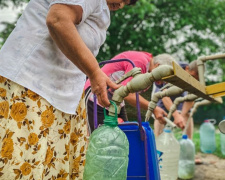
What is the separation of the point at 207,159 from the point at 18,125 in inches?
167

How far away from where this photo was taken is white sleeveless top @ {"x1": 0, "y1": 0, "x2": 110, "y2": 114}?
51.5 inches

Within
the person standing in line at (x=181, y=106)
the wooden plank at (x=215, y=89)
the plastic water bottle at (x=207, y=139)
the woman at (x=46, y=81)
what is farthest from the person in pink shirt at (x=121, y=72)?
the plastic water bottle at (x=207, y=139)

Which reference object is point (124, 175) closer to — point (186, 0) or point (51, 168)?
point (51, 168)

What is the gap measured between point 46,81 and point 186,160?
9.53 feet

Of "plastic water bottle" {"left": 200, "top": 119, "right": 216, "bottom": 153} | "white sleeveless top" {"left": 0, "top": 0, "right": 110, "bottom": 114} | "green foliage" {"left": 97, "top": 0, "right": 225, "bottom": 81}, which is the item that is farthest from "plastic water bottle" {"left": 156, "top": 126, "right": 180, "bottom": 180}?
"green foliage" {"left": 97, "top": 0, "right": 225, "bottom": 81}

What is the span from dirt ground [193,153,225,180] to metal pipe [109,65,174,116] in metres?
2.75

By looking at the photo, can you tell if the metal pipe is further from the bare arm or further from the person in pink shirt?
the person in pink shirt

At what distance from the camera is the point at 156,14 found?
33.3ft

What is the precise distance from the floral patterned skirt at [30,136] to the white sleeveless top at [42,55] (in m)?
0.04

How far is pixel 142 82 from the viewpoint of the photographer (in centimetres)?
124

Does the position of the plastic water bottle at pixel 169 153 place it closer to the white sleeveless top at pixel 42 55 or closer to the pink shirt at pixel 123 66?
the pink shirt at pixel 123 66

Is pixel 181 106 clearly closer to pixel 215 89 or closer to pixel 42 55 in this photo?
pixel 215 89

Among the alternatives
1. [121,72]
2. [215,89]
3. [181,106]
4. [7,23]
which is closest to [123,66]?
[121,72]

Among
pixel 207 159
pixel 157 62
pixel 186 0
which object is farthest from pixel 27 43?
pixel 186 0
